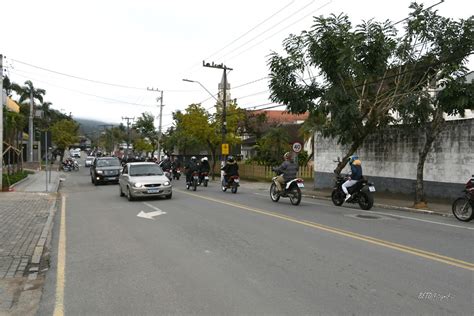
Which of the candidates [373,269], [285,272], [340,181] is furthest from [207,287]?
[340,181]

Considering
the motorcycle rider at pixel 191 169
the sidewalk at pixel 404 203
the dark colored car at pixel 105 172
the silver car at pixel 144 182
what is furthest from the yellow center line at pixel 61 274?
the dark colored car at pixel 105 172

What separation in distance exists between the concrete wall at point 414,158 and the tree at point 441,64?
80cm

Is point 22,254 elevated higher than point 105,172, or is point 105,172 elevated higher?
point 105,172

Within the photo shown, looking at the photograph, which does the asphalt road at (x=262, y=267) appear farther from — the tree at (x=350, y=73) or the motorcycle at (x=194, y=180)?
the motorcycle at (x=194, y=180)

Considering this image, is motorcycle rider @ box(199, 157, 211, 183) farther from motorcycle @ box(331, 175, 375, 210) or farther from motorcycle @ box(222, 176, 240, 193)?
motorcycle @ box(331, 175, 375, 210)

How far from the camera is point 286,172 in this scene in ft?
52.0

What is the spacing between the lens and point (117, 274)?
6.39 meters

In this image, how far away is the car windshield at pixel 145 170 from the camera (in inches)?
698

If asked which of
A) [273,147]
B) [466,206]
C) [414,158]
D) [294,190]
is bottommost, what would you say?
[466,206]

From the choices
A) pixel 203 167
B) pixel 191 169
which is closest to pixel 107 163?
pixel 203 167

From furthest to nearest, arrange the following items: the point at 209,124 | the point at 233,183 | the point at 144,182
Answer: the point at 209,124 < the point at 233,183 < the point at 144,182

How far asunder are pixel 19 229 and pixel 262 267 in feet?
22.2

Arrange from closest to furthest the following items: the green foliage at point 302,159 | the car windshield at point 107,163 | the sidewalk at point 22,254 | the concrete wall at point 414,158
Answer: the sidewalk at point 22,254 < the concrete wall at point 414,158 < the car windshield at point 107,163 < the green foliage at point 302,159

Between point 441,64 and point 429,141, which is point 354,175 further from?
point 441,64
